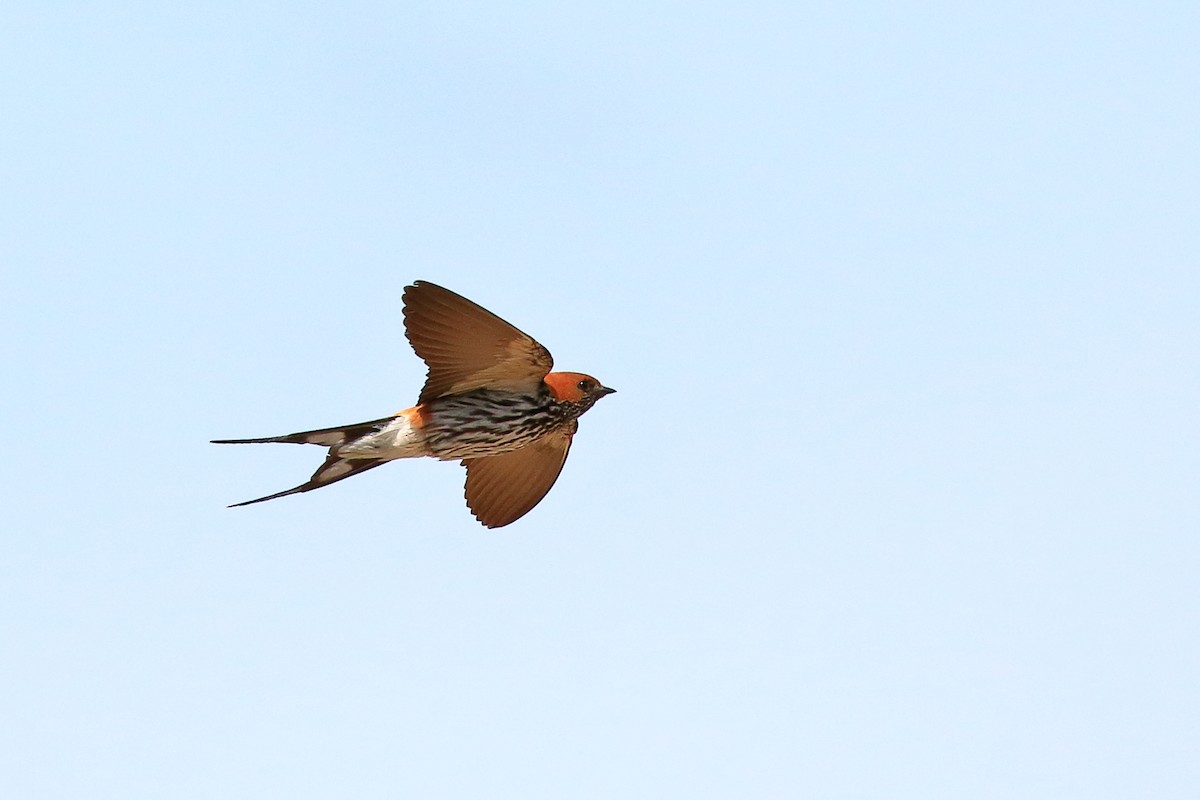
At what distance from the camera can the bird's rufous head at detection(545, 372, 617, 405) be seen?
45.4ft

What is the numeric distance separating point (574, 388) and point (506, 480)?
1.27 metres

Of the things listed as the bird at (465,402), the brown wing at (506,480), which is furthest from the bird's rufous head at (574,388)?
the brown wing at (506,480)

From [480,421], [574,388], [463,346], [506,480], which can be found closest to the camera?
[463,346]

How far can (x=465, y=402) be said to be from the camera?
13.5 meters

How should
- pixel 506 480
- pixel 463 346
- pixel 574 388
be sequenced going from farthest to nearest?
pixel 506 480 < pixel 574 388 < pixel 463 346

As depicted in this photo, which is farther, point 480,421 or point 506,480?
point 506,480

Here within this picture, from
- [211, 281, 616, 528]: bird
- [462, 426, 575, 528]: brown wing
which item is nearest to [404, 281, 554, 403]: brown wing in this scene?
[211, 281, 616, 528]: bird

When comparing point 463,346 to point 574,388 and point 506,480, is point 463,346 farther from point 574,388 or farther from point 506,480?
point 506,480

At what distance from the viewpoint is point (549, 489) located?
14773 mm

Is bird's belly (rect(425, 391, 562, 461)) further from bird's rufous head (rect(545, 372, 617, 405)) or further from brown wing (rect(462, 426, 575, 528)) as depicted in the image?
brown wing (rect(462, 426, 575, 528))

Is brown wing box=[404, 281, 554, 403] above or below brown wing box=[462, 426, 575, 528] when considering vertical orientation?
above

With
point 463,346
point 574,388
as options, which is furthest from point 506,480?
point 463,346

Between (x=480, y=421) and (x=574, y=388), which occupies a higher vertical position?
(x=574, y=388)

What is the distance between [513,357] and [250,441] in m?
2.30
